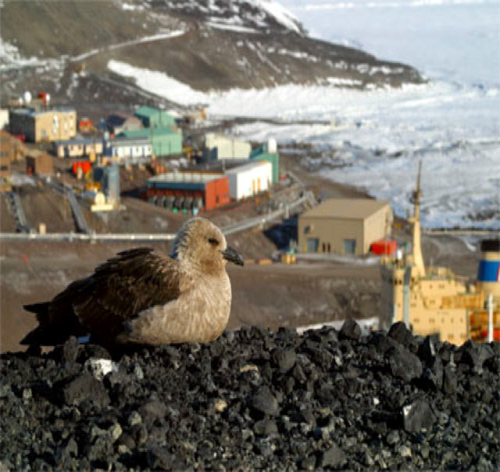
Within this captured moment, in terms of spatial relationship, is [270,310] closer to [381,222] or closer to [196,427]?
[381,222]

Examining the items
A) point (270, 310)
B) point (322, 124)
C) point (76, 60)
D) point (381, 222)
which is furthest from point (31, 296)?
point (76, 60)

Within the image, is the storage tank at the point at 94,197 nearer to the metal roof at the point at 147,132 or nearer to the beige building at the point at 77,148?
the beige building at the point at 77,148

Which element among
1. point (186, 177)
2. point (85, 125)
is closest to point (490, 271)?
point (186, 177)

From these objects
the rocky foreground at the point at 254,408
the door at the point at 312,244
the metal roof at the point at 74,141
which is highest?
the rocky foreground at the point at 254,408

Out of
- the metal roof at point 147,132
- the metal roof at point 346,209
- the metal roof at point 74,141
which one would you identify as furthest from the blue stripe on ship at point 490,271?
the metal roof at point 147,132

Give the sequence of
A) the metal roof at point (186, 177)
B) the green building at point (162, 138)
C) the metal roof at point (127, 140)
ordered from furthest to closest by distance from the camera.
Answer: the green building at point (162, 138)
the metal roof at point (127, 140)
the metal roof at point (186, 177)

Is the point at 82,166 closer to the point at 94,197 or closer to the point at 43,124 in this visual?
the point at 94,197

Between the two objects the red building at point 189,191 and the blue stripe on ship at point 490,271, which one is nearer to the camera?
the blue stripe on ship at point 490,271
